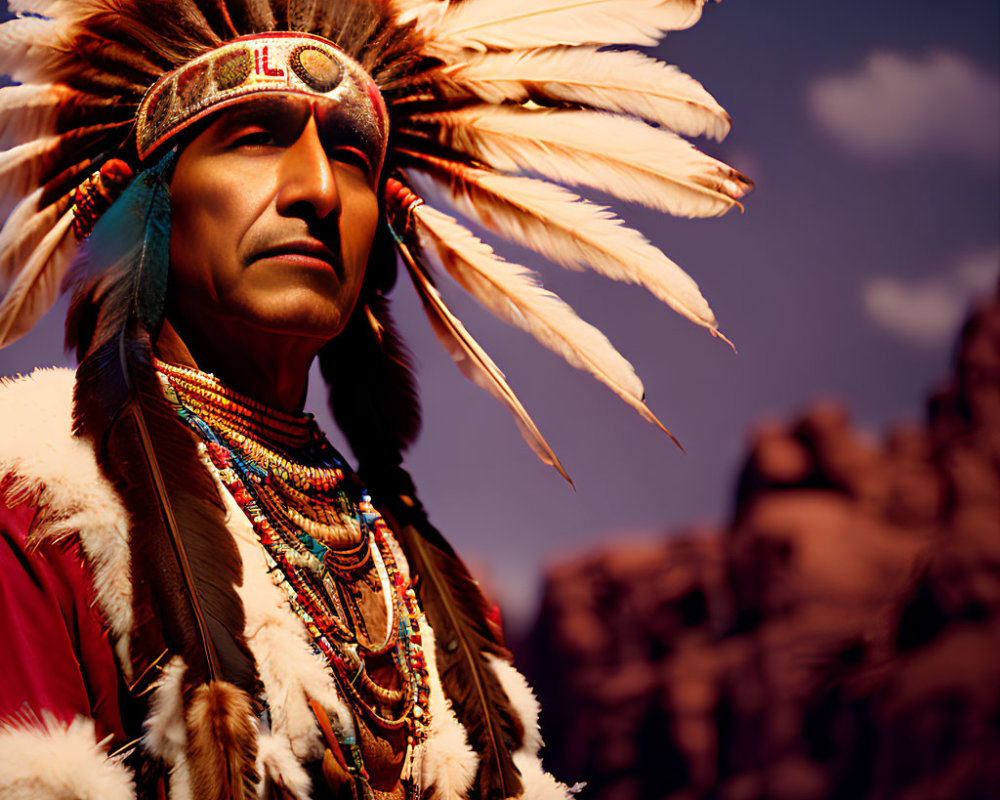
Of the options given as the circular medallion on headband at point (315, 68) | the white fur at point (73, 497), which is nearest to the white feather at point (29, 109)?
the circular medallion on headband at point (315, 68)

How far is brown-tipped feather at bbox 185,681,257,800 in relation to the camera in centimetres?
83

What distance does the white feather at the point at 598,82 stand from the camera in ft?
4.91

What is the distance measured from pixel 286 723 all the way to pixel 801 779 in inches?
386

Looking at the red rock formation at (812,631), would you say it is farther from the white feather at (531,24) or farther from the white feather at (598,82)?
the white feather at (531,24)

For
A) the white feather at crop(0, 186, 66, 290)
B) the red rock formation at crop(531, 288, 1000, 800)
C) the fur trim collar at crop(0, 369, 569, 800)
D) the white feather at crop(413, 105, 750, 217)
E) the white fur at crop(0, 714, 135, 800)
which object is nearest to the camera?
the white fur at crop(0, 714, 135, 800)

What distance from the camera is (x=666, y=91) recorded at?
1.50 m

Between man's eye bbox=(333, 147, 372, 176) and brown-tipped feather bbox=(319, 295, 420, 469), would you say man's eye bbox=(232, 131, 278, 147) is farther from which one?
brown-tipped feather bbox=(319, 295, 420, 469)

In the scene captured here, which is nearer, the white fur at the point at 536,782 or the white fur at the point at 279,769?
the white fur at the point at 279,769

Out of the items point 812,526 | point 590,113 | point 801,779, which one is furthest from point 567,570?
point 590,113

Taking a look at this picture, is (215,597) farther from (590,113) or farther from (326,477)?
(590,113)

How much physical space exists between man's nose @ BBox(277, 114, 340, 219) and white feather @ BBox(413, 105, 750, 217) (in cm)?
36

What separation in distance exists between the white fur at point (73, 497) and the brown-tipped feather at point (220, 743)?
112 mm

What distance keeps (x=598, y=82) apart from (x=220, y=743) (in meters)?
1.25

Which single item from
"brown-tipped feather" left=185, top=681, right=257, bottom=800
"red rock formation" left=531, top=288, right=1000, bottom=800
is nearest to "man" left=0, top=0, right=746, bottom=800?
"brown-tipped feather" left=185, top=681, right=257, bottom=800
